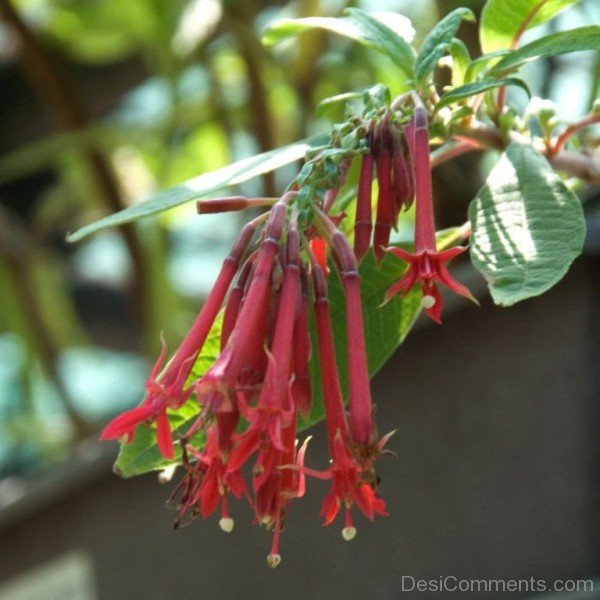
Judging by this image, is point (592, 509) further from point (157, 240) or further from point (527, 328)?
point (157, 240)

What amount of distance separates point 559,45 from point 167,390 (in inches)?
8.4

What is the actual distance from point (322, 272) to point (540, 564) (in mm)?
425

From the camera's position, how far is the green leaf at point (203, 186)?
0.42 metres

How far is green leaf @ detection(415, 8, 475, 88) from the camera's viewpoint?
436 mm

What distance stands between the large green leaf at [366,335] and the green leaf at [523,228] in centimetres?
7

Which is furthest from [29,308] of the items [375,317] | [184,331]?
[375,317]

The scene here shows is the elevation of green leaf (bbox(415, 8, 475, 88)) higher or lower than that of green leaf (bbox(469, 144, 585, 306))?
higher

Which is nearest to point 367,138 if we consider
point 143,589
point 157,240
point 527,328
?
point 527,328

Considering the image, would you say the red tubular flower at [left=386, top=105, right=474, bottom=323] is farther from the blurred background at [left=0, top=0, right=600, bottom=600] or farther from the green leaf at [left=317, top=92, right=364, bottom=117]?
the blurred background at [left=0, top=0, right=600, bottom=600]

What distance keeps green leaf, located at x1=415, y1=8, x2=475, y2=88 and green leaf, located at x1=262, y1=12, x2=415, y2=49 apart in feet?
0.11

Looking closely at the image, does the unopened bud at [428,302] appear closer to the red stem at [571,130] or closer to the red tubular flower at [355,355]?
the red tubular flower at [355,355]

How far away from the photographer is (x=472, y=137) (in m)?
0.48

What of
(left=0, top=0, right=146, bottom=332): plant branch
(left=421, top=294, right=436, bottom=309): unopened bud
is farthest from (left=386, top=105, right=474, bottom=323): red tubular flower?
(left=0, top=0, right=146, bottom=332): plant branch

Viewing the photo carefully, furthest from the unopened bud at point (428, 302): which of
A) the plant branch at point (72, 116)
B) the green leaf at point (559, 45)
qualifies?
the plant branch at point (72, 116)
